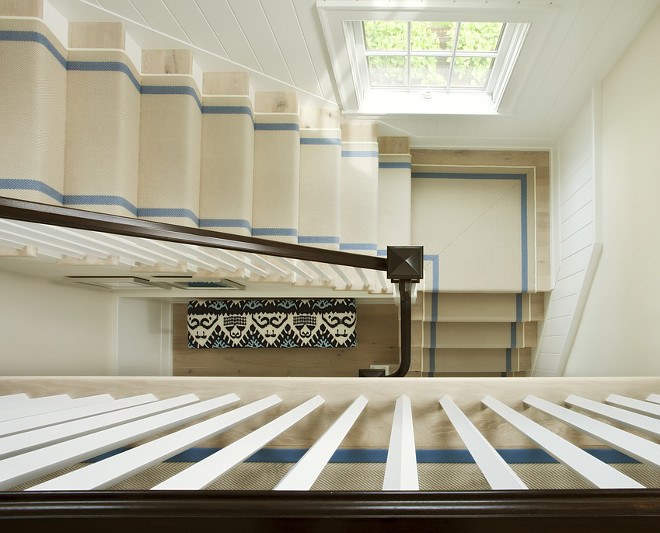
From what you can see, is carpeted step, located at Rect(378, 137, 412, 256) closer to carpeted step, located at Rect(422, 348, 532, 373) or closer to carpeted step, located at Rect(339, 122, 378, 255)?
carpeted step, located at Rect(339, 122, 378, 255)

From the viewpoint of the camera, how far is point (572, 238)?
304 centimetres

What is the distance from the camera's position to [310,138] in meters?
3.01

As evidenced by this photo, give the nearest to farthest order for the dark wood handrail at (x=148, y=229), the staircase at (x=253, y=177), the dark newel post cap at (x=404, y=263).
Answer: the dark wood handrail at (x=148, y=229) → the dark newel post cap at (x=404, y=263) → the staircase at (x=253, y=177)

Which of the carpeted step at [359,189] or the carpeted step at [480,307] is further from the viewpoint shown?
the carpeted step at [480,307]

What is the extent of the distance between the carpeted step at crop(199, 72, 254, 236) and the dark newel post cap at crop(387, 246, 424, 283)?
96cm

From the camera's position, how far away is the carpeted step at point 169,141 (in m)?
2.31

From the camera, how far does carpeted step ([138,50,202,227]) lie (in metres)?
2.31

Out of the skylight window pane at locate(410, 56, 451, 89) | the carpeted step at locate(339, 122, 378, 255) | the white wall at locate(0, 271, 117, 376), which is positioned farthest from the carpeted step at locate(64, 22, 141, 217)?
the skylight window pane at locate(410, 56, 451, 89)

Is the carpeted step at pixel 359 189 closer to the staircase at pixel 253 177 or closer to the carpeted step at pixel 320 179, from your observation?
the staircase at pixel 253 177

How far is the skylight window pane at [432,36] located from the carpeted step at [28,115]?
5.64ft
